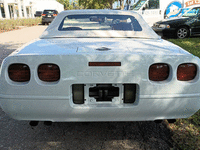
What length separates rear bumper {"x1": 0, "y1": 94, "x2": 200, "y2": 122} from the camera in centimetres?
202

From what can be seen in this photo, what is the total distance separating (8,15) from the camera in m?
36.1

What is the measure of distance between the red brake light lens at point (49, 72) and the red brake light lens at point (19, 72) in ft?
0.40

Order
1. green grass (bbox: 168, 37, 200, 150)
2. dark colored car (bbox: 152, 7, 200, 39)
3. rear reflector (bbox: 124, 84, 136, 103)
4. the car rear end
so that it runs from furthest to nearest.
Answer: dark colored car (bbox: 152, 7, 200, 39) < green grass (bbox: 168, 37, 200, 150) < rear reflector (bbox: 124, 84, 136, 103) < the car rear end

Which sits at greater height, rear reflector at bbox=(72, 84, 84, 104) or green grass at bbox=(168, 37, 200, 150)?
rear reflector at bbox=(72, 84, 84, 104)

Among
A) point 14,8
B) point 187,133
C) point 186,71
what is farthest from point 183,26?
point 14,8

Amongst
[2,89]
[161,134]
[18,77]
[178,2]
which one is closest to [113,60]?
[18,77]

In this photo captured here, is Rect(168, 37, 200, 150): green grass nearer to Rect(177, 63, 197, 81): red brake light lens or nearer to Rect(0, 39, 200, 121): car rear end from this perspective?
Rect(0, 39, 200, 121): car rear end

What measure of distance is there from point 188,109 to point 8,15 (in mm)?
A: 39292

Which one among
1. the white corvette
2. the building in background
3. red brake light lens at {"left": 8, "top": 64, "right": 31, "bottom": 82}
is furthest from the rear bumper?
the building in background

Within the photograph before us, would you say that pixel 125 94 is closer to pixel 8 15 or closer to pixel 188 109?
pixel 188 109

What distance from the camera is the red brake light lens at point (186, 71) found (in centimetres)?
204

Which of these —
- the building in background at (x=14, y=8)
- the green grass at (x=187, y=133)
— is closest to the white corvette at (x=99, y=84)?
the green grass at (x=187, y=133)

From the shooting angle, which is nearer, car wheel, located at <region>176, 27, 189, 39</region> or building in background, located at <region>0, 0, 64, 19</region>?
car wheel, located at <region>176, 27, 189, 39</region>

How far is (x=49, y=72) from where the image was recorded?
1.99m
